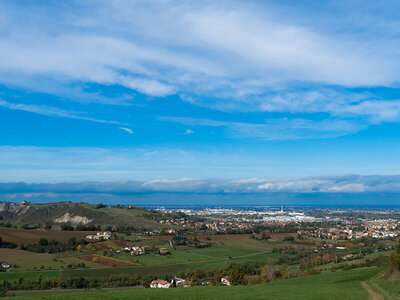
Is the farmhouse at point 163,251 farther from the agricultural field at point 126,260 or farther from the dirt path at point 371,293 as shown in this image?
the dirt path at point 371,293

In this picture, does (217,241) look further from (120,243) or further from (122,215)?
(122,215)

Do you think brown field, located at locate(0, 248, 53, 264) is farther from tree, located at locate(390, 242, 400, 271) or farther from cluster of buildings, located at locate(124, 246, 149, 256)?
tree, located at locate(390, 242, 400, 271)

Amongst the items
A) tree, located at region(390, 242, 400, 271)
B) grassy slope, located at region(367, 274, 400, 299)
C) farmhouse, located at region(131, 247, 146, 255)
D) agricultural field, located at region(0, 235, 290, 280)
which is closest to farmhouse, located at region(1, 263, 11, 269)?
agricultural field, located at region(0, 235, 290, 280)

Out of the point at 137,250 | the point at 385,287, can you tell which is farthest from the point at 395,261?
the point at 137,250

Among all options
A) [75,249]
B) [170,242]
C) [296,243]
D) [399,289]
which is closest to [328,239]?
[296,243]

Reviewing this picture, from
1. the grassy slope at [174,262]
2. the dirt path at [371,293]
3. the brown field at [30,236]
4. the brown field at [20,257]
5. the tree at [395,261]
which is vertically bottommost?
the grassy slope at [174,262]

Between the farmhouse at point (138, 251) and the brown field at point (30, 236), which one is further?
the brown field at point (30, 236)

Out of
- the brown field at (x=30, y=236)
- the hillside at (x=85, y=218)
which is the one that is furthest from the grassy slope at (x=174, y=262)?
the hillside at (x=85, y=218)

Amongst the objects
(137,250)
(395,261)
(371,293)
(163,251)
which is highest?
(395,261)

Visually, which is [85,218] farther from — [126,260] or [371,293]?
[371,293]

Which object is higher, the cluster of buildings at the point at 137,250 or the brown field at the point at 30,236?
the brown field at the point at 30,236

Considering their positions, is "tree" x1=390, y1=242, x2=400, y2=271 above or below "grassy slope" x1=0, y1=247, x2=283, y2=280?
above
